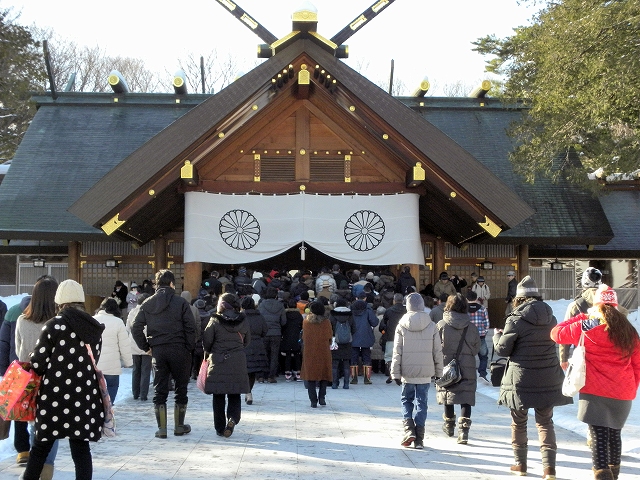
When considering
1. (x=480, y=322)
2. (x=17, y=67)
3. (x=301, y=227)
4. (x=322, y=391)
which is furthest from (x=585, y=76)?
(x=17, y=67)

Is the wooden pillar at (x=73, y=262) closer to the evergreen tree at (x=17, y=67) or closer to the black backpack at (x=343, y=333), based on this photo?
the evergreen tree at (x=17, y=67)

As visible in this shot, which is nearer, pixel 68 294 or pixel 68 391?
pixel 68 391

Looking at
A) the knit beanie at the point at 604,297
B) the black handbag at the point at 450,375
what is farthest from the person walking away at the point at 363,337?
the knit beanie at the point at 604,297

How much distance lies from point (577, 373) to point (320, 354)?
5357mm

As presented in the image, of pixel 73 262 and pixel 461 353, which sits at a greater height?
pixel 73 262

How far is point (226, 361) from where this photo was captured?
8.73 m

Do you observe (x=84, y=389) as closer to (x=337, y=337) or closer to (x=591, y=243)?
(x=337, y=337)

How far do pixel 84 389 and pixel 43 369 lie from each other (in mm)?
318

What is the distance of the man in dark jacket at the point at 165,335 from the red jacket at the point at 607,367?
395cm

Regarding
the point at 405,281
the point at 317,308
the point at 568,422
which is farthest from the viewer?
the point at 405,281

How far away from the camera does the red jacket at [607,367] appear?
19.8 feet

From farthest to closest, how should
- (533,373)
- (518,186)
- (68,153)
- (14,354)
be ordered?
(68,153) < (518,186) < (14,354) < (533,373)

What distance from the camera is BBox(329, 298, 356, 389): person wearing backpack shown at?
42.8 ft

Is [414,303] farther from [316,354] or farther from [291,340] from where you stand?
[291,340]
